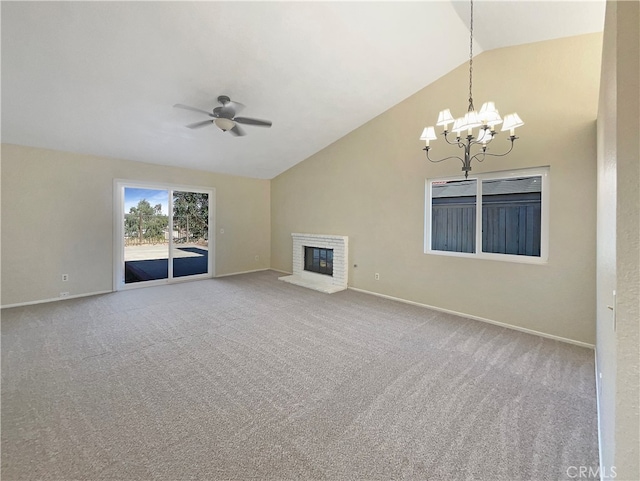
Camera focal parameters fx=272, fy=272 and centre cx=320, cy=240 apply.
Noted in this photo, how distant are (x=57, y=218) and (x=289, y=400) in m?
5.09

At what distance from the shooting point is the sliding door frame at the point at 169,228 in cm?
518

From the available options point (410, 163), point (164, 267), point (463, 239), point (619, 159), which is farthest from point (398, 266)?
point (164, 267)

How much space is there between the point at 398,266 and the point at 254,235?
411cm

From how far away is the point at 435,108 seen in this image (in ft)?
13.7

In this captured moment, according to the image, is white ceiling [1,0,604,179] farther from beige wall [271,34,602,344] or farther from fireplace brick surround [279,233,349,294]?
fireplace brick surround [279,233,349,294]

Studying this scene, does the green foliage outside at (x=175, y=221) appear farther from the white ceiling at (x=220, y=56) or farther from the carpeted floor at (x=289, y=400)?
the carpeted floor at (x=289, y=400)

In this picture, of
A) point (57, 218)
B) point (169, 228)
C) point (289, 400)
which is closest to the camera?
point (289, 400)

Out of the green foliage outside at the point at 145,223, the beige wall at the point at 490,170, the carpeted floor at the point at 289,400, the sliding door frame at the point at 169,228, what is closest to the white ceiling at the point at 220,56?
the beige wall at the point at 490,170

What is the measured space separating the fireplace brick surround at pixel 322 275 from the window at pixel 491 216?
5.63 feet

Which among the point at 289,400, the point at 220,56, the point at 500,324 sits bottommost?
the point at 289,400

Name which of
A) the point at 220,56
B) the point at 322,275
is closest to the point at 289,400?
the point at 220,56

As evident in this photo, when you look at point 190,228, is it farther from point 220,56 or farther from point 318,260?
point 220,56

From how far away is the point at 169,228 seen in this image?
19.3ft

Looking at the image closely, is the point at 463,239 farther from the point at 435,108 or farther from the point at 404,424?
the point at 404,424
